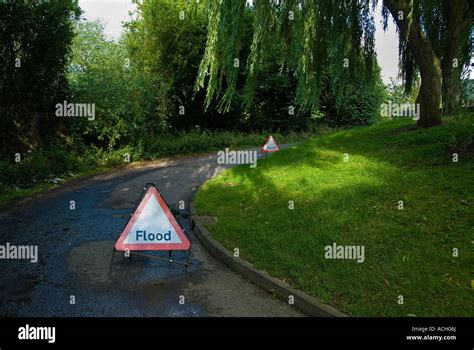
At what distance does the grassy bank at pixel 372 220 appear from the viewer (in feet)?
15.7

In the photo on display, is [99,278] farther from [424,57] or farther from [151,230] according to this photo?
[424,57]

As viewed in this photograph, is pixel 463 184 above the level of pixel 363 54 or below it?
below

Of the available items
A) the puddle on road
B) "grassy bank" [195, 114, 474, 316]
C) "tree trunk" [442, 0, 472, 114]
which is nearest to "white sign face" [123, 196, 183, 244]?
the puddle on road

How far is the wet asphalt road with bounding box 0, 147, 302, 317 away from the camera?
4828 millimetres

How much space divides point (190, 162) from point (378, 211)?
1186cm

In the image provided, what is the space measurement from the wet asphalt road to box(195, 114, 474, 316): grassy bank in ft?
2.14

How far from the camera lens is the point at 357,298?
468 centimetres

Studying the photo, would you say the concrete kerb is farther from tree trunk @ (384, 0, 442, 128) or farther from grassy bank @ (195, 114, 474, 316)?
tree trunk @ (384, 0, 442, 128)

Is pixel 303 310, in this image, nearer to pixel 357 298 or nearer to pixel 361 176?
pixel 357 298

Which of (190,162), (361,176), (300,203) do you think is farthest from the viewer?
(190,162)

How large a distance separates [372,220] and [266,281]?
2.41 metres

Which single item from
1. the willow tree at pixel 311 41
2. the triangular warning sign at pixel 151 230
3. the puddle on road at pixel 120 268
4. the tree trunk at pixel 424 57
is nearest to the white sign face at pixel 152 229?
the triangular warning sign at pixel 151 230

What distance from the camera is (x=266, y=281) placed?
5410 mm
